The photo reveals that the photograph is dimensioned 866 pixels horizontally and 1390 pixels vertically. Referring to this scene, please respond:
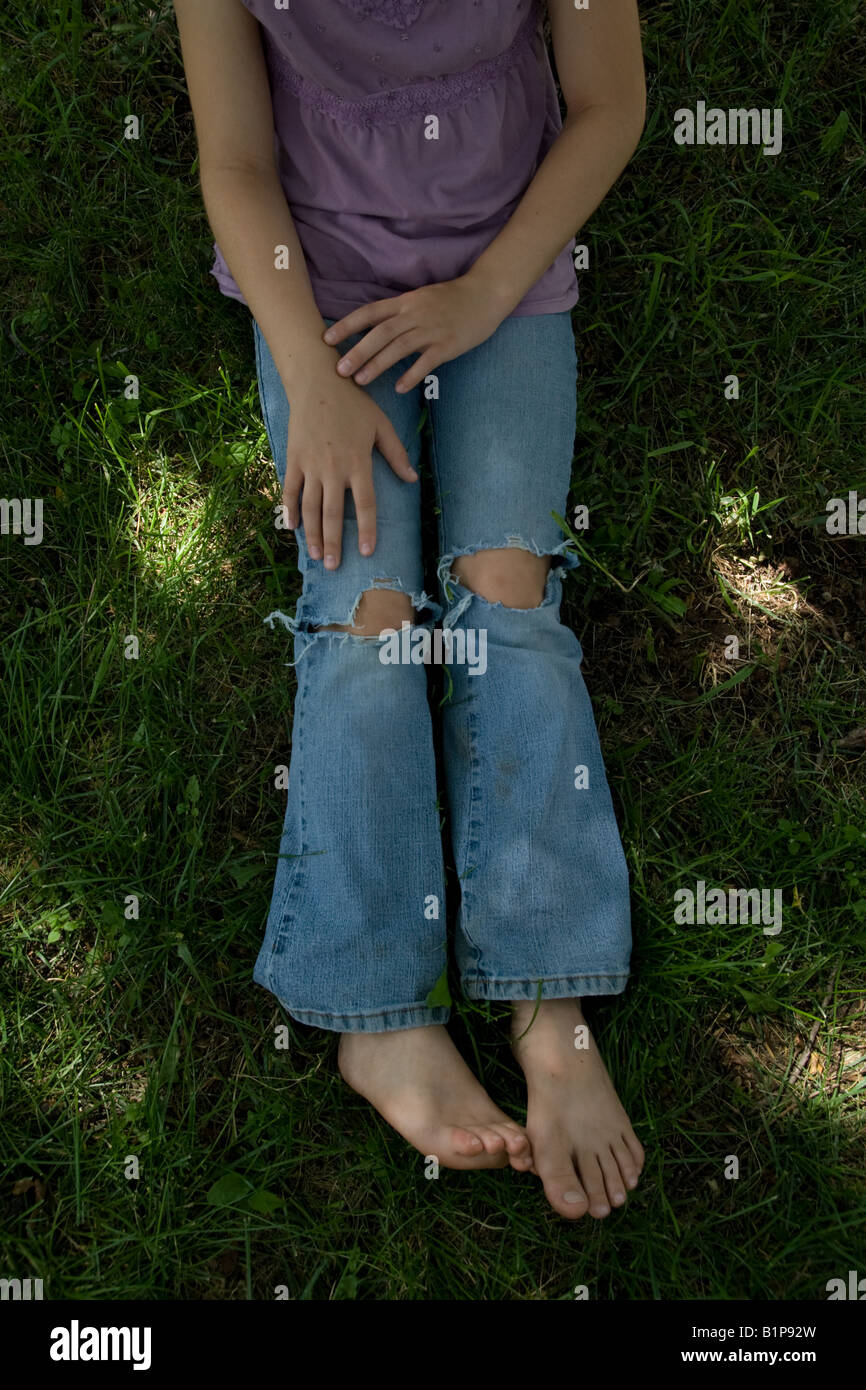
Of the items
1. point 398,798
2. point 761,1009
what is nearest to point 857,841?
point 761,1009

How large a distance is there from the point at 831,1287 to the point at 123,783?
66.3 inches

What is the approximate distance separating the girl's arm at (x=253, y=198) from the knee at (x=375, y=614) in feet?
1.34

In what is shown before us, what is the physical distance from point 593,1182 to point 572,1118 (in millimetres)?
113

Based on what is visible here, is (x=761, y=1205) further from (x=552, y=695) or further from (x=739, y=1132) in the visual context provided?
(x=552, y=695)

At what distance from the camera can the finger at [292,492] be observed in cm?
184

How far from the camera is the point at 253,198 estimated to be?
178 centimetres

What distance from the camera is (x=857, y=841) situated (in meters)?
2.04

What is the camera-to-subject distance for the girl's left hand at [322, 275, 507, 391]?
5.89 feet

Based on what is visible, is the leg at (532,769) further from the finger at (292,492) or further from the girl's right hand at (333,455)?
the finger at (292,492)

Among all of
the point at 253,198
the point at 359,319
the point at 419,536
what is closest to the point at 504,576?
the point at 419,536

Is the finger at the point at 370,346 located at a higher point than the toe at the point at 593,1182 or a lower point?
higher

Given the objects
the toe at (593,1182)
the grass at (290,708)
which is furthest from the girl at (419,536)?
the grass at (290,708)

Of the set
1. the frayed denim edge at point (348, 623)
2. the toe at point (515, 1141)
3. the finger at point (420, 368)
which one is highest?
the finger at point (420, 368)

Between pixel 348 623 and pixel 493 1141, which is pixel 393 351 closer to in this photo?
pixel 348 623
